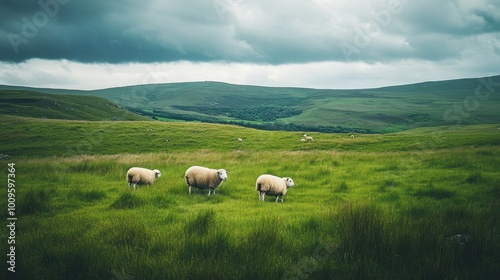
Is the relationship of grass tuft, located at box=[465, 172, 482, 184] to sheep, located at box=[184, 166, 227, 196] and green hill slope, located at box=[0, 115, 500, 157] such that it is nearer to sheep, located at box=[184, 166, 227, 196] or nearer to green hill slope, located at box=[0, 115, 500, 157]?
sheep, located at box=[184, 166, 227, 196]

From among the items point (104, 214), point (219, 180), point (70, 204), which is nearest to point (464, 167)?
point (219, 180)

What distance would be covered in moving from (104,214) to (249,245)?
459 centimetres

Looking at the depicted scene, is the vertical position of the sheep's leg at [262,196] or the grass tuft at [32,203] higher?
the grass tuft at [32,203]

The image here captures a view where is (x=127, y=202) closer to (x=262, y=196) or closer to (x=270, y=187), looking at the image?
(x=262, y=196)

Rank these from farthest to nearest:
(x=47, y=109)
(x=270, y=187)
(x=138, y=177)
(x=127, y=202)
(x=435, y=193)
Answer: (x=47, y=109) → (x=138, y=177) → (x=435, y=193) → (x=270, y=187) → (x=127, y=202)

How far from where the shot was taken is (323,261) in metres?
4.52

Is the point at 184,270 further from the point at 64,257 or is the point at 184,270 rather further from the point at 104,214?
the point at 104,214

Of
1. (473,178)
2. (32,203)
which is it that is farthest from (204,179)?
(473,178)

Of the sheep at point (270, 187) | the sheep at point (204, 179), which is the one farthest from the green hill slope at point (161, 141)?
the sheep at point (204, 179)

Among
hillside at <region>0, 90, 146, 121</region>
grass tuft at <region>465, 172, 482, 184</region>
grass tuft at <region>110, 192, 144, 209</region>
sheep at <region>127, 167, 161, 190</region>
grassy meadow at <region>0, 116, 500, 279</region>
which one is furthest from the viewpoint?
hillside at <region>0, 90, 146, 121</region>

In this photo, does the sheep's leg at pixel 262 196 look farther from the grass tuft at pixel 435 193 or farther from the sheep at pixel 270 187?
the grass tuft at pixel 435 193

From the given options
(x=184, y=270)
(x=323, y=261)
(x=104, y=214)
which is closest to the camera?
(x=184, y=270)

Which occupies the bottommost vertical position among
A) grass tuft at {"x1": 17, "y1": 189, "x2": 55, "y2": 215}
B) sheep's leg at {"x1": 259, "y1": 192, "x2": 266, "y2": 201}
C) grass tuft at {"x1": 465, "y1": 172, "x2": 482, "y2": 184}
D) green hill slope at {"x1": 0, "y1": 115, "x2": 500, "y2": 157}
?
green hill slope at {"x1": 0, "y1": 115, "x2": 500, "y2": 157}

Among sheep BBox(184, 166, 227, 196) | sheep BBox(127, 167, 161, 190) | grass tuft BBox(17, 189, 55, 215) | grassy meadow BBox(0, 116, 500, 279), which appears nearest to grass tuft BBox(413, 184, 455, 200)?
grassy meadow BBox(0, 116, 500, 279)
